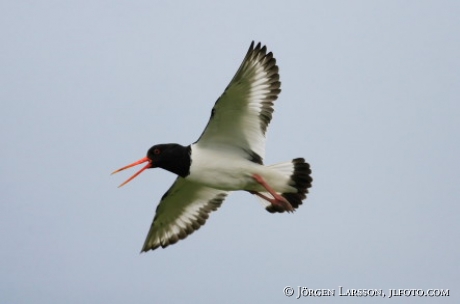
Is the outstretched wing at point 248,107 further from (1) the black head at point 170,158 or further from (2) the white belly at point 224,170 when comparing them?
(1) the black head at point 170,158

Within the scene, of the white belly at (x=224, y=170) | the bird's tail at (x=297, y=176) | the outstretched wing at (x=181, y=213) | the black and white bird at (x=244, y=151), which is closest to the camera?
the black and white bird at (x=244, y=151)

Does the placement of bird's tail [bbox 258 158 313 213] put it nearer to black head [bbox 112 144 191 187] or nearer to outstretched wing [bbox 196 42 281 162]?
outstretched wing [bbox 196 42 281 162]

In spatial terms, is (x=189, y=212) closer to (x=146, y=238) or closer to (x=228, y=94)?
(x=146, y=238)

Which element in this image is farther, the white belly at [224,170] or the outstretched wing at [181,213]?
the outstretched wing at [181,213]

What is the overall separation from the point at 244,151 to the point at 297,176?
805mm

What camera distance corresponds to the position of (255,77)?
39.5 ft

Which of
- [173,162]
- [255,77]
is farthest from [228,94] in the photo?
[173,162]

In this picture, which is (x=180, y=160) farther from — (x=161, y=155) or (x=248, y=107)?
(x=248, y=107)

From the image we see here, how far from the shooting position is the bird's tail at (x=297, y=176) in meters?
12.5

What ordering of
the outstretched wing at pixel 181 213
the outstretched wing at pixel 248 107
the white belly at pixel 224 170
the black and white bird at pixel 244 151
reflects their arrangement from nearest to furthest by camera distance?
the outstretched wing at pixel 248 107, the black and white bird at pixel 244 151, the white belly at pixel 224 170, the outstretched wing at pixel 181 213

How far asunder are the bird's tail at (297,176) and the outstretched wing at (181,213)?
1546 mm

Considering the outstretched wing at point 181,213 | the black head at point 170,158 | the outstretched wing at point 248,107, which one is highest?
the outstretched wing at point 248,107

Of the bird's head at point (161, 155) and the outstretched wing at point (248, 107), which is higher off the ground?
the outstretched wing at point (248, 107)

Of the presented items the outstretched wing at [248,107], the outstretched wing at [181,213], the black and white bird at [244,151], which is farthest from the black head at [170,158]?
the outstretched wing at [181,213]
